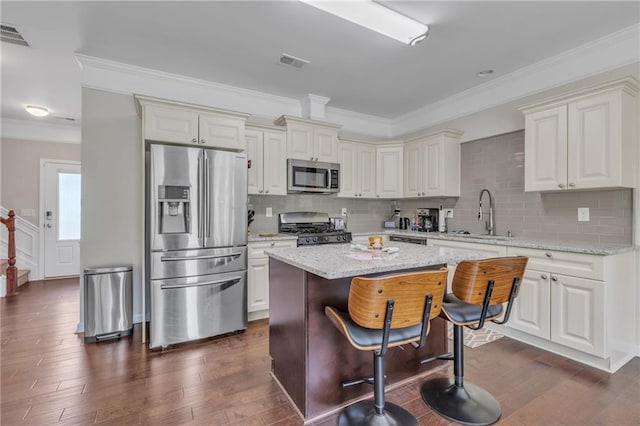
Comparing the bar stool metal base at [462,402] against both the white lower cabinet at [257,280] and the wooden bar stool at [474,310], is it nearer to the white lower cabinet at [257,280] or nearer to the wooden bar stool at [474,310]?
the wooden bar stool at [474,310]

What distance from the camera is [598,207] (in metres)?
2.79

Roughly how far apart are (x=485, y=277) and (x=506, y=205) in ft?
7.59

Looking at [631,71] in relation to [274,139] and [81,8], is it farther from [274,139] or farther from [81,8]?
[81,8]

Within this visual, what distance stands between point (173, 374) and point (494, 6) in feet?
12.4

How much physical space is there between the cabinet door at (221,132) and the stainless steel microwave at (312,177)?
80cm

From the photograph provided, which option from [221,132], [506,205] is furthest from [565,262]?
[221,132]

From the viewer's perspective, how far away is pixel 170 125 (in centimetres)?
301

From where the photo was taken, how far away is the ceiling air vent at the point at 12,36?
2.64 metres

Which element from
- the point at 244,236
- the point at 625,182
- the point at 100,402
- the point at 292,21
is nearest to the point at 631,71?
the point at 625,182

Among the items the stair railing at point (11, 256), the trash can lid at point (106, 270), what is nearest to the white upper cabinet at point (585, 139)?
the trash can lid at point (106, 270)

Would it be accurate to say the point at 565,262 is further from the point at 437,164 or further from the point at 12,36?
the point at 12,36

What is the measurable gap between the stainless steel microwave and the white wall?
1746mm

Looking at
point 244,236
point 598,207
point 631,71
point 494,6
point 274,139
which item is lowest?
point 244,236

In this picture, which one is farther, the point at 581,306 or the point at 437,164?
the point at 437,164
